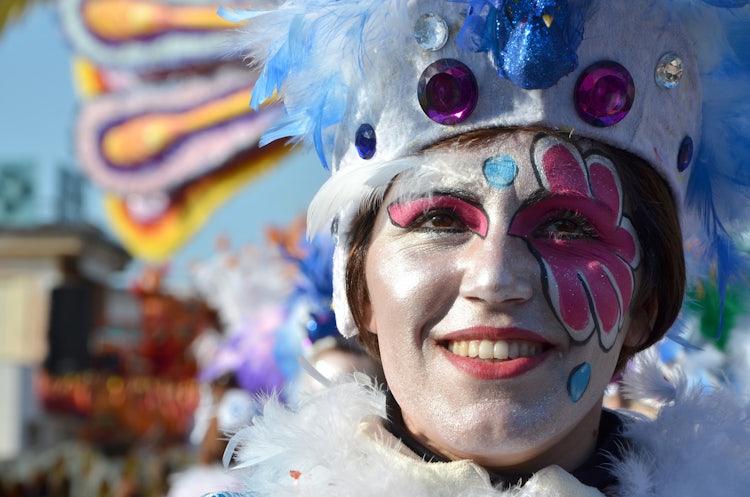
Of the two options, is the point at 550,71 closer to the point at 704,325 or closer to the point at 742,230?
the point at 742,230


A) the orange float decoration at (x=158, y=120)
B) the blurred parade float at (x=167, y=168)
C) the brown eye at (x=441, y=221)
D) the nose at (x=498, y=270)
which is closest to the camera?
the nose at (x=498, y=270)

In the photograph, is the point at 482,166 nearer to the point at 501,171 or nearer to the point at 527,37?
the point at 501,171

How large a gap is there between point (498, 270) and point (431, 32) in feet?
1.30

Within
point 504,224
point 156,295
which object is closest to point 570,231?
point 504,224

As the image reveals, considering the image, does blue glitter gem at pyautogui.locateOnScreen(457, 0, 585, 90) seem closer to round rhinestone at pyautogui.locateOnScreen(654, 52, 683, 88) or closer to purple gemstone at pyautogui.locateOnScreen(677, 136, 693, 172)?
round rhinestone at pyautogui.locateOnScreen(654, 52, 683, 88)

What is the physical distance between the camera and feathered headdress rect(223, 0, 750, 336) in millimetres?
1646

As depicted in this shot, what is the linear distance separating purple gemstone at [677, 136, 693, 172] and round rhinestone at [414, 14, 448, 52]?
45 cm

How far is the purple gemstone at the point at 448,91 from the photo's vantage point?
166cm

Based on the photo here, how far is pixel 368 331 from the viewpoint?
6.10 feet

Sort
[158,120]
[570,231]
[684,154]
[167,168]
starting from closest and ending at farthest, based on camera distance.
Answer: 1. [570,231]
2. [684,154]
3. [158,120]
4. [167,168]

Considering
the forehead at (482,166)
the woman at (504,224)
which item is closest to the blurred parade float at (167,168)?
the woman at (504,224)

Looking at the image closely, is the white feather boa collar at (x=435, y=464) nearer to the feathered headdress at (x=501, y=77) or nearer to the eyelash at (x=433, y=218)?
the feathered headdress at (x=501, y=77)

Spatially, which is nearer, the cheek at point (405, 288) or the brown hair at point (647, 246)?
the cheek at point (405, 288)

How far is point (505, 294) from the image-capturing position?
158 cm
